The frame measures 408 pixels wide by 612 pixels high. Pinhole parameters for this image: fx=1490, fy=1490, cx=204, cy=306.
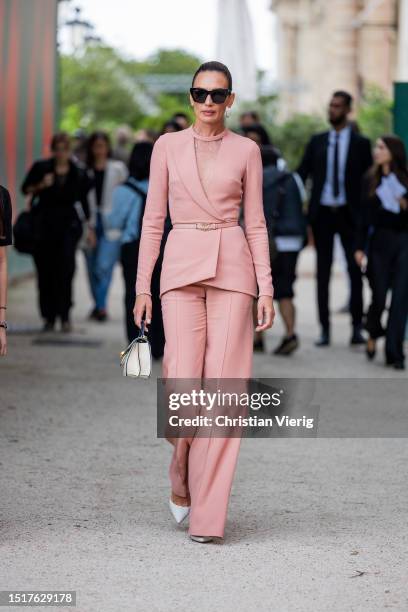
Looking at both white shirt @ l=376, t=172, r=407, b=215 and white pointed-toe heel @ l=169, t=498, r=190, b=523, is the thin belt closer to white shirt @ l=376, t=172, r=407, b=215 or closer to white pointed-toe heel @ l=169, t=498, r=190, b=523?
white pointed-toe heel @ l=169, t=498, r=190, b=523

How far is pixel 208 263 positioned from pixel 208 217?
187 millimetres

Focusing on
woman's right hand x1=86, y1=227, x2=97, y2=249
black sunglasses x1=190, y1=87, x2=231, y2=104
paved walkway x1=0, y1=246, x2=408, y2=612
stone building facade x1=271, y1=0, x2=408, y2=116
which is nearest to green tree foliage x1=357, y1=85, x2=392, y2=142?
stone building facade x1=271, y1=0, x2=408, y2=116

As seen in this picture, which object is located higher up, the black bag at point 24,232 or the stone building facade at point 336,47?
the stone building facade at point 336,47

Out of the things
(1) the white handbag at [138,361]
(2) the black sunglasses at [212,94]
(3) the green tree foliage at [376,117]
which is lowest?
(1) the white handbag at [138,361]

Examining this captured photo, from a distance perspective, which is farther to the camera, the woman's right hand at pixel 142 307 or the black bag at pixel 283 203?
the black bag at pixel 283 203

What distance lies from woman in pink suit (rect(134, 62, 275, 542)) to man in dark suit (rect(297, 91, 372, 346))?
23.3 feet

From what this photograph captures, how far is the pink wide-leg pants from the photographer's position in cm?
599

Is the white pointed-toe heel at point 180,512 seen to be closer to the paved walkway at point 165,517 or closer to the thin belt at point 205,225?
the paved walkway at point 165,517

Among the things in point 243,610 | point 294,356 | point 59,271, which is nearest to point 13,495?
point 243,610

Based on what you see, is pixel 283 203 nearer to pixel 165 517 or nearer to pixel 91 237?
pixel 91 237

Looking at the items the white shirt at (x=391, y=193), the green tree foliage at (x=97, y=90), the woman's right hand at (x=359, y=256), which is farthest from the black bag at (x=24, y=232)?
the green tree foliage at (x=97, y=90)

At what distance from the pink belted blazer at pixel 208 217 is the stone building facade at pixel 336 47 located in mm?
21134

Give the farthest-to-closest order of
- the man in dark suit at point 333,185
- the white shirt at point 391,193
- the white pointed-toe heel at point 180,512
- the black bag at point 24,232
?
the man in dark suit at point 333,185, the black bag at point 24,232, the white shirt at point 391,193, the white pointed-toe heel at point 180,512

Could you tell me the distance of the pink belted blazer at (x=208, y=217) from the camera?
237 inches
